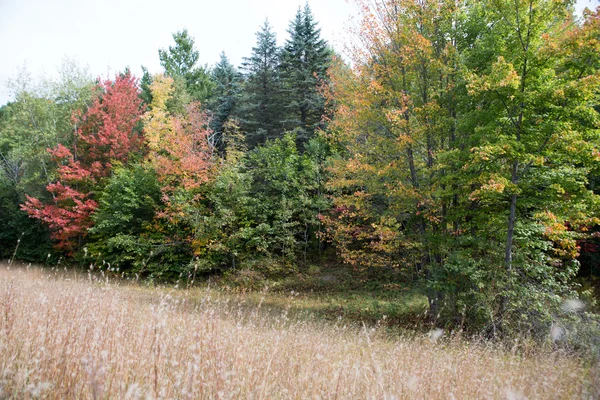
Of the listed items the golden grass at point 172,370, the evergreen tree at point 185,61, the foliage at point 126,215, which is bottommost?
the golden grass at point 172,370

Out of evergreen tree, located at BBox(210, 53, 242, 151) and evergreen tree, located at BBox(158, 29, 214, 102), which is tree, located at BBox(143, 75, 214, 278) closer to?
evergreen tree, located at BBox(210, 53, 242, 151)

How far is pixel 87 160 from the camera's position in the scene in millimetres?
20500

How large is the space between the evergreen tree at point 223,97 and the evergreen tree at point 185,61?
2.72 m

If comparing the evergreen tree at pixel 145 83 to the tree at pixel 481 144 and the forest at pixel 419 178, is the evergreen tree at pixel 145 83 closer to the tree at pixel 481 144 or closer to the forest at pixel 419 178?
the forest at pixel 419 178

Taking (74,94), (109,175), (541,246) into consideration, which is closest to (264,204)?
(109,175)

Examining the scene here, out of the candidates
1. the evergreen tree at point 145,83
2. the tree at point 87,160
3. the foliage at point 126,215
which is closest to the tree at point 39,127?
→ the tree at point 87,160

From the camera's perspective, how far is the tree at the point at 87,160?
18734mm

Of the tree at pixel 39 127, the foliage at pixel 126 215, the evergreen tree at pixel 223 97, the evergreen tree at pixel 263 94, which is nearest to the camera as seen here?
the foliage at pixel 126 215

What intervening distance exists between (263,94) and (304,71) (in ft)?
11.5

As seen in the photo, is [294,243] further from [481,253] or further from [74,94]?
[74,94]

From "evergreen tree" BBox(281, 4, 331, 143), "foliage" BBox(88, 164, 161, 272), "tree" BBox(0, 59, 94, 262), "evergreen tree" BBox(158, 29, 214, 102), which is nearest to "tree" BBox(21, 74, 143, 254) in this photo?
"foliage" BBox(88, 164, 161, 272)

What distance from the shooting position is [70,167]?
65.1 ft

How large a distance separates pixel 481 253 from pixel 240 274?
1084 centimetres

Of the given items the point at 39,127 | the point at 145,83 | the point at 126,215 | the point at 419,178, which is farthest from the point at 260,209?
the point at 145,83
